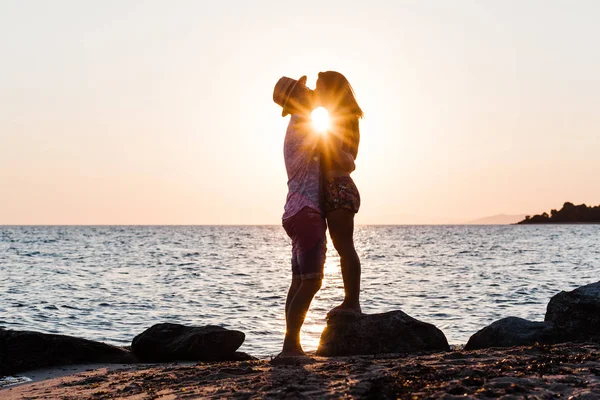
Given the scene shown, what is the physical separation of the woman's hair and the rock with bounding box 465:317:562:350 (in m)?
2.65

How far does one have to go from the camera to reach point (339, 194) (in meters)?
6.52

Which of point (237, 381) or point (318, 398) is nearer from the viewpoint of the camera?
point (318, 398)

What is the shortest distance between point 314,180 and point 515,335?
2.83m

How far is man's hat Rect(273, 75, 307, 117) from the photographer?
6.47 meters

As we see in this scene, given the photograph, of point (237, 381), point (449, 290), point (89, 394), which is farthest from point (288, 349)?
point (449, 290)

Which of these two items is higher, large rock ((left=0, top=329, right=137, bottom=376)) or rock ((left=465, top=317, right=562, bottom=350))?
rock ((left=465, top=317, right=562, bottom=350))

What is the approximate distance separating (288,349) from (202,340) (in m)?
2.31

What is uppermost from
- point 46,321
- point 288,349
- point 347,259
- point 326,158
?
point 326,158

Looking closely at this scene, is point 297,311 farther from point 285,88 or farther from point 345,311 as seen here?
point 285,88

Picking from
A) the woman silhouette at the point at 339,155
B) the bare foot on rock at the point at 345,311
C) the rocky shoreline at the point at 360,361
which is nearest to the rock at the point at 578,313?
the rocky shoreline at the point at 360,361

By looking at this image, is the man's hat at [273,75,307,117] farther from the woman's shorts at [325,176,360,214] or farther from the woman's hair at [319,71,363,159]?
the woman's shorts at [325,176,360,214]

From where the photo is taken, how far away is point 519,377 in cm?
486

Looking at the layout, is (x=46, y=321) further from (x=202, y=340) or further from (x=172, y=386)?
(x=172, y=386)

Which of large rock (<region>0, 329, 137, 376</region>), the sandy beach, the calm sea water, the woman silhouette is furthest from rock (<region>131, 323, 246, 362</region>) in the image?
the woman silhouette
